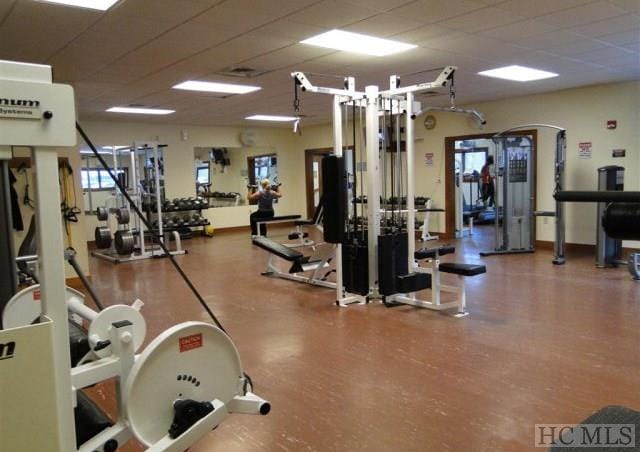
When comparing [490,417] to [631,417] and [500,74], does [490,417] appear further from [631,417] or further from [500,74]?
[500,74]

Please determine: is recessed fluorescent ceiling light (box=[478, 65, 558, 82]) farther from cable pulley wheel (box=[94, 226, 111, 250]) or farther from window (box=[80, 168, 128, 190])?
window (box=[80, 168, 128, 190])

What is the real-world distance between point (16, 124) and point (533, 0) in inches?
135

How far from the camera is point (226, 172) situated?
1103 centimetres

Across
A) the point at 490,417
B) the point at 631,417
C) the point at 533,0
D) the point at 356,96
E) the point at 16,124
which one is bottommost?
the point at 490,417

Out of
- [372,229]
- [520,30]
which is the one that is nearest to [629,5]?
[520,30]

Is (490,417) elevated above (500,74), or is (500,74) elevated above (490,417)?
(500,74)

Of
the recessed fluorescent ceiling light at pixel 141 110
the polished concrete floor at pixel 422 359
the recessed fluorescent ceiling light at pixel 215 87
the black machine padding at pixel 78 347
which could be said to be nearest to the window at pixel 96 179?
the recessed fluorescent ceiling light at pixel 141 110

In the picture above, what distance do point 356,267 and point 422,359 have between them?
1.49m

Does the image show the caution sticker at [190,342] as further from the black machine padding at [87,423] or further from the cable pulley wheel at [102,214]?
the cable pulley wheel at [102,214]

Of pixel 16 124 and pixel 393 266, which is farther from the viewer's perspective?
pixel 393 266

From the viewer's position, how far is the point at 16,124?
1.09 m

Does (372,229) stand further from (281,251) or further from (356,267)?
(281,251)

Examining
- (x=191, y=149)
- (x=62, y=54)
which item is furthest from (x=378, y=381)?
(x=191, y=149)

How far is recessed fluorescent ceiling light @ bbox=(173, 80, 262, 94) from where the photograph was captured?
20.0 ft
